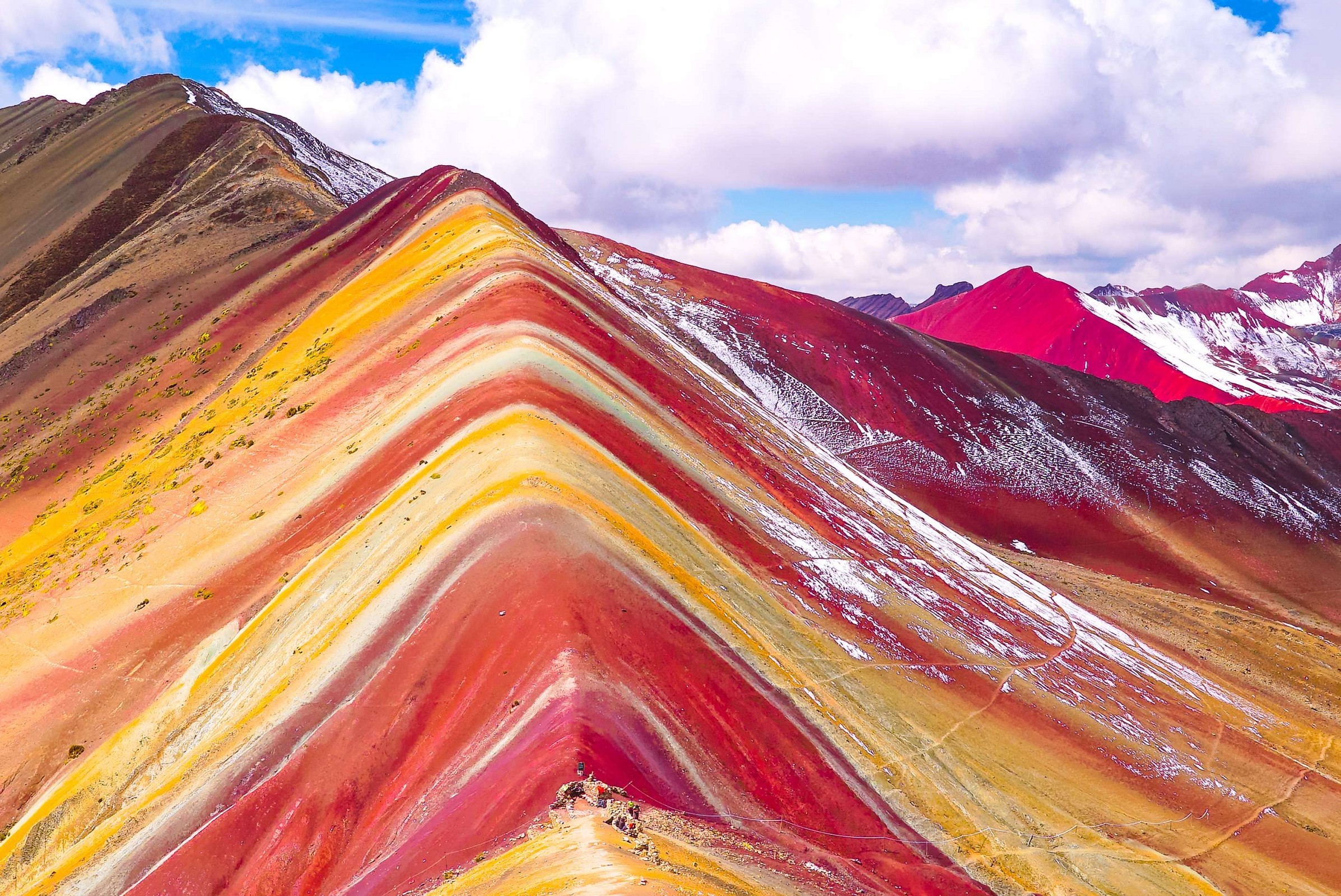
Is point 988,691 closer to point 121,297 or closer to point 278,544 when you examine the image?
point 278,544

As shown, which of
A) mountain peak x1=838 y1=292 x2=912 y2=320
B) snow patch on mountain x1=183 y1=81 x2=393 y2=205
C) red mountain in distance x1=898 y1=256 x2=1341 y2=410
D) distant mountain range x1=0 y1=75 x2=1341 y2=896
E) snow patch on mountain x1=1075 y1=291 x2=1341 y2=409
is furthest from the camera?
mountain peak x1=838 y1=292 x2=912 y2=320

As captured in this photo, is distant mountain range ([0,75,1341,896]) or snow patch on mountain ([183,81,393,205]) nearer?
distant mountain range ([0,75,1341,896])

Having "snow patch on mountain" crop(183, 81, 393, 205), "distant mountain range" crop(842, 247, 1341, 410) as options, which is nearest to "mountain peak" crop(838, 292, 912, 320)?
"distant mountain range" crop(842, 247, 1341, 410)

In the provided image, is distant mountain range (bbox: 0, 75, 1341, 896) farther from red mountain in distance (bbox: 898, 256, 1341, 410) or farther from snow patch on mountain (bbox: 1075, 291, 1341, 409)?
snow patch on mountain (bbox: 1075, 291, 1341, 409)

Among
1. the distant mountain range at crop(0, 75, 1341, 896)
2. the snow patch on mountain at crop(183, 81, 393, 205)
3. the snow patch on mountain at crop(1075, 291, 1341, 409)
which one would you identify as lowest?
the distant mountain range at crop(0, 75, 1341, 896)

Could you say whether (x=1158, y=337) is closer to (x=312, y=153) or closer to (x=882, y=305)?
(x=882, y=305)

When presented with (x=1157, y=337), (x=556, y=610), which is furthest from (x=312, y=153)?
(x=1157, y=337)
